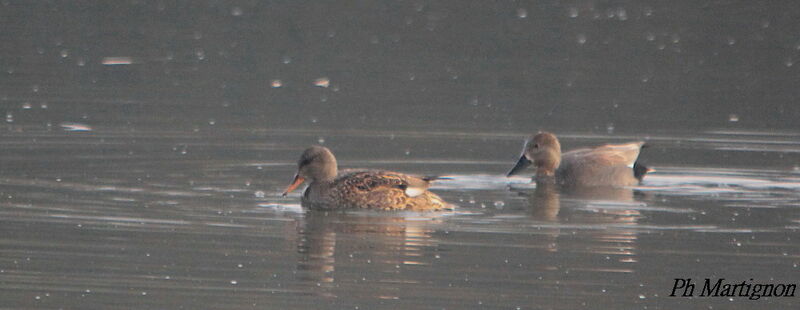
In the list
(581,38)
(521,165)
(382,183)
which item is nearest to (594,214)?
(382,183)

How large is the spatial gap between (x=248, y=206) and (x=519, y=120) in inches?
265

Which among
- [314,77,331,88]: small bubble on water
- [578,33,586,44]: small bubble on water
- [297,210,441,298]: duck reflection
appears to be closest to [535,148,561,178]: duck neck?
[297,210,441,298]: duck reflection

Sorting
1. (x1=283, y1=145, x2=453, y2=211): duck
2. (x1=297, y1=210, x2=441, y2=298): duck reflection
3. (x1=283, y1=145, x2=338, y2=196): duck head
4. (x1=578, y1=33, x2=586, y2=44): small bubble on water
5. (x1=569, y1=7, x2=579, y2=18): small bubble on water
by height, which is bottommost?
(x1=297, y1=210, x2=441, y2=298): duck reflection

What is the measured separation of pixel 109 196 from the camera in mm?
11172

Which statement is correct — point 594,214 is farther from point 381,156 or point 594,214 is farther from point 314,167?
point 381,156

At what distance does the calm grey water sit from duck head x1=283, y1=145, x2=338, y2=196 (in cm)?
26

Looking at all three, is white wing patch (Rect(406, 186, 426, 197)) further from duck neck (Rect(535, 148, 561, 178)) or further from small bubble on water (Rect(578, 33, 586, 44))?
small bubble on water (Rect(578, 33, 586, 44))

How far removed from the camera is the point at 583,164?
1309 cm

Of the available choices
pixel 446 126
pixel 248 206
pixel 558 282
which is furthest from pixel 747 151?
pixel 558 282

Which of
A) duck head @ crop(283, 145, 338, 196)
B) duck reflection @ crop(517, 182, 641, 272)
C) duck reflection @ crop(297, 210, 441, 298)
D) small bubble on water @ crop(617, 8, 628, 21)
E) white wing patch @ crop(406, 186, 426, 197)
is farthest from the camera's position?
small bubble on water @ crop(617, 8, 628, 21)

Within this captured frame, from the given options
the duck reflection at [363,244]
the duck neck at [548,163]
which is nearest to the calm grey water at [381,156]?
the duck reflection at [363,244]

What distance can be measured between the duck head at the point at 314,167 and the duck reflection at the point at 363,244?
46cm

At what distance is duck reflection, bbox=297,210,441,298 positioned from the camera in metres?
8.55

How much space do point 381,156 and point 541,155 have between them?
160 centimetres
